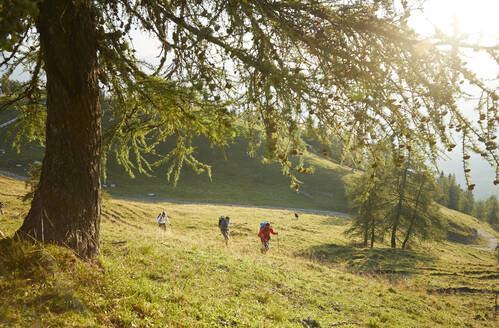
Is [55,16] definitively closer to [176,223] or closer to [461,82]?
[461,82]

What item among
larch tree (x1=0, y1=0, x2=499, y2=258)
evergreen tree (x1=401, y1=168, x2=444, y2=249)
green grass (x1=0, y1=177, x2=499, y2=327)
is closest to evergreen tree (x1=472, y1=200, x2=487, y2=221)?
evergreen tree (x1=401, y1=168, x2=444, y2=249)

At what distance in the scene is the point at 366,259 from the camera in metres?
20.5

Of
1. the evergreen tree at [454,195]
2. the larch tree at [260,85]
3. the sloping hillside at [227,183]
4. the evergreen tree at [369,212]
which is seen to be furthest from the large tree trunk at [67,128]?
the evergreen tree at [454,195]

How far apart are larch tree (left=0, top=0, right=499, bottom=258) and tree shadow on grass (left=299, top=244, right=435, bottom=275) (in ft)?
50.7

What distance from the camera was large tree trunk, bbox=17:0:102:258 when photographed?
4.25 meters

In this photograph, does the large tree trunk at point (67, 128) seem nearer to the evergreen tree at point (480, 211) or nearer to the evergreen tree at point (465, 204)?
the evergreen tree at point (465, 204)

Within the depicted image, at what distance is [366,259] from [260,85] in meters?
21.0

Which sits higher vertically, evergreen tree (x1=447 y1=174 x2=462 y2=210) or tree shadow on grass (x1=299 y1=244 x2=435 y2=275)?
evergreen tree (x1=447 y1=174 x2=462 y2=210)

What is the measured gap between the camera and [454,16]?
295cm

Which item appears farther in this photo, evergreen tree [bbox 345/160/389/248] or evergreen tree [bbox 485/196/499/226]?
evergreen tree [bbox 485/196/499/226]

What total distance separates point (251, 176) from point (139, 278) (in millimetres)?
68091

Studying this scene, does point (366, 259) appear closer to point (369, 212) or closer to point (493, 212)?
point (369, 212)

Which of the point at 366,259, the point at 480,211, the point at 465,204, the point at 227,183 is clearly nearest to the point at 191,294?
the point at 366,259

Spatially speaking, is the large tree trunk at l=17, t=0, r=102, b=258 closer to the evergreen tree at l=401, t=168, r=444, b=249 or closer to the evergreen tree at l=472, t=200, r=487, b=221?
the evergreen tree at l=401, t=168, r=444, b=249
